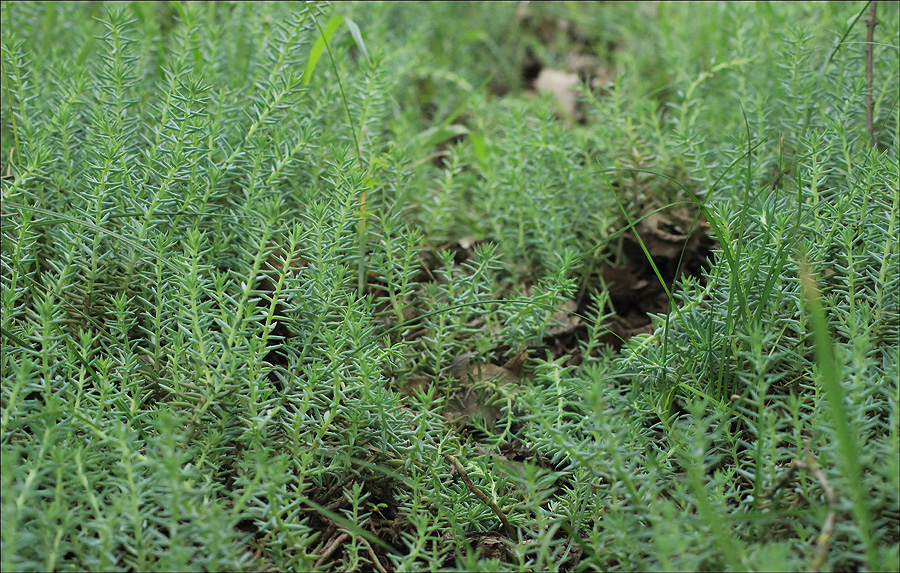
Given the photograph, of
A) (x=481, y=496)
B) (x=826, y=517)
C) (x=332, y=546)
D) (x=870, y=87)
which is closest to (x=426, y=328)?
(x=481, y=496)

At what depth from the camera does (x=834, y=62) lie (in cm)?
276

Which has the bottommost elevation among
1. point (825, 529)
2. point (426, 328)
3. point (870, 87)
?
point (426, 328)

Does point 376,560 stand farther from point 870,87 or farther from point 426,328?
point 870,87

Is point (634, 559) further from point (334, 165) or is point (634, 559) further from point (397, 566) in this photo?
point (334, 165)

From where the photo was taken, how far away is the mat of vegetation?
1642 millimetres

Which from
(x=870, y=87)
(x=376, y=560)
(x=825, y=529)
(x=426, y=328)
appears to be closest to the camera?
(x=825, y=529)

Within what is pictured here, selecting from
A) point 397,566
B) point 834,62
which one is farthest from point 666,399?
point 834,62

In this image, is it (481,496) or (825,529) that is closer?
(825,529)

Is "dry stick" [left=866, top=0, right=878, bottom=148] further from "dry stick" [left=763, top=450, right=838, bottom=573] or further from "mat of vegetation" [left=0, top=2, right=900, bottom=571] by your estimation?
"dry stick" [left=763, top=450, right=838, bottom=573]

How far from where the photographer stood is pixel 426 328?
236cm

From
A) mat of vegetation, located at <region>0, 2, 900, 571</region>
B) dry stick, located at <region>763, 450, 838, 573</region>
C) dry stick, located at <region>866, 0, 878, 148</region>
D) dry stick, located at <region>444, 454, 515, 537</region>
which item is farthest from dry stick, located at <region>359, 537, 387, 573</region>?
dry stick, located at <region>866, 0, 878, 148</region>

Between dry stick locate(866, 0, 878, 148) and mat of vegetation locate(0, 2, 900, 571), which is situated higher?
dry stick locate(866, 0, 878, 148)

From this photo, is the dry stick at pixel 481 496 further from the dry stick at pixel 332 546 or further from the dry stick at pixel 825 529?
the dry stick at pixel 825 529

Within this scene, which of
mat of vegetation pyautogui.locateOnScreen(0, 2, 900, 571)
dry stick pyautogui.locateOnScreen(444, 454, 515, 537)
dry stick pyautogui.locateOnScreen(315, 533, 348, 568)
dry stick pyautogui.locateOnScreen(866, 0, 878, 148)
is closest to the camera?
mat of vegetation pyautogui.locateOnScreen(0, 2, 900, 571)
